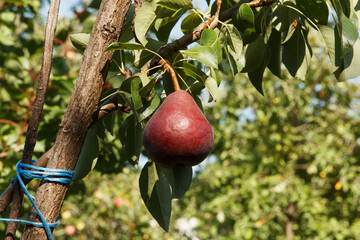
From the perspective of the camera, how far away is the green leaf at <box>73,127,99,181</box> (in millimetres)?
771

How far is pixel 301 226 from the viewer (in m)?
3.59

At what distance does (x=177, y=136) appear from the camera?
0.59m

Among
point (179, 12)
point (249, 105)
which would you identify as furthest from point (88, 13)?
point (249, 105)

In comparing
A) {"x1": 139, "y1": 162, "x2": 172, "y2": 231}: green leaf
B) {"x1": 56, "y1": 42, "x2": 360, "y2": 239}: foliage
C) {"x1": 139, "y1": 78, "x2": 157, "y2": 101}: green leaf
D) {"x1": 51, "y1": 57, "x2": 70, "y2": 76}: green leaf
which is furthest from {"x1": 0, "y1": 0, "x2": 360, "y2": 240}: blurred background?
{"x1": 139, "y1": 78, "x2": 157, "y2": 101}: green leaf

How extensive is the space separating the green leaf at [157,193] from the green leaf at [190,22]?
258 millimetres

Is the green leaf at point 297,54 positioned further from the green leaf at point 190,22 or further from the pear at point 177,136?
the pear at point 177,136

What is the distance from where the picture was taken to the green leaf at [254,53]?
757 mm

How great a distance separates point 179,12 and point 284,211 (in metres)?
3.26

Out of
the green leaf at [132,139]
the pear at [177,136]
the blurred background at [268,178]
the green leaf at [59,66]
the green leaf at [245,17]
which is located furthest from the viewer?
the blurred background at [268,178]

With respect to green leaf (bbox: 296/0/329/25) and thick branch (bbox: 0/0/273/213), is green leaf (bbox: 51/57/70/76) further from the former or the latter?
green leaf (bbox: 296/0/329/25)

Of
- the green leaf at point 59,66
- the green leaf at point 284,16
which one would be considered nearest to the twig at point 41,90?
the green leaf at point 284,16

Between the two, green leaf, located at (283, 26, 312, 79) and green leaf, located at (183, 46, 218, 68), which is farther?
green leaf, located at (283, 26, 312, 79)

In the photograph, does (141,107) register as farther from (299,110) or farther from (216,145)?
(299,110)

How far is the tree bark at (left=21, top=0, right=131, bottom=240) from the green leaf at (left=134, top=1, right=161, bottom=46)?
45mm
